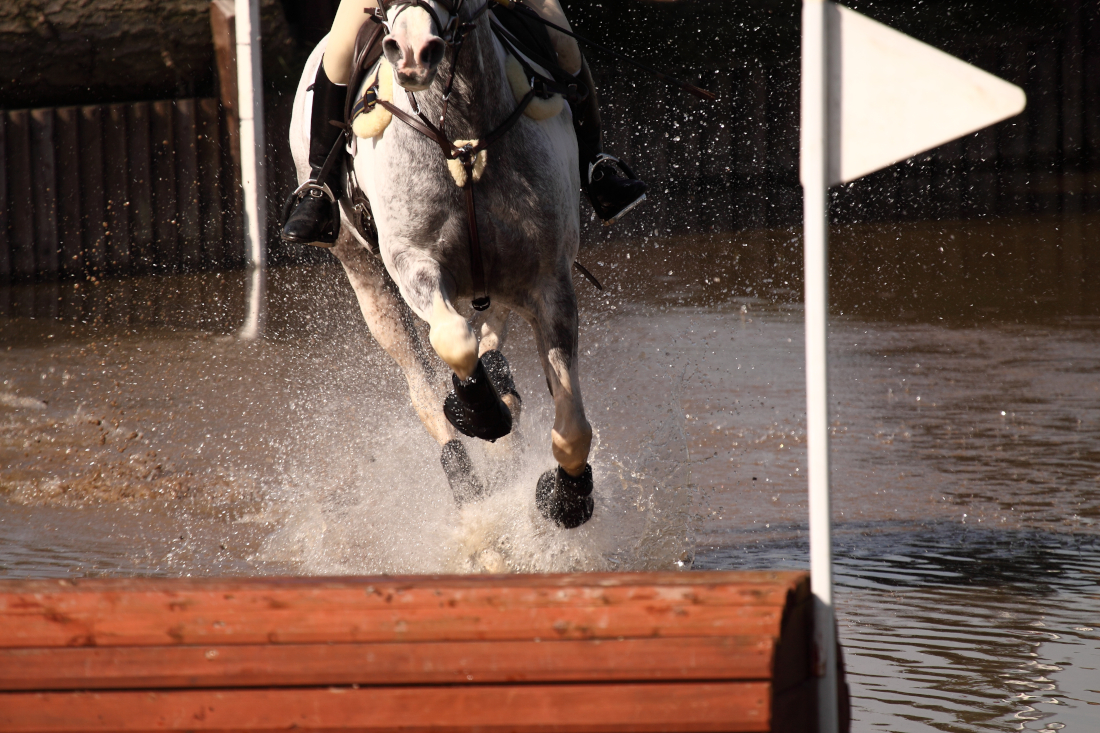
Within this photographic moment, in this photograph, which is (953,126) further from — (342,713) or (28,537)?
(28,537)

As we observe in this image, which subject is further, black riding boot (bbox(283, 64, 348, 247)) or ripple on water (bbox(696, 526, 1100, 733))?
black riding boot (bbox(283, 64, 348, 247))

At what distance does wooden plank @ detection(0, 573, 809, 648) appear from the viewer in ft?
6.34

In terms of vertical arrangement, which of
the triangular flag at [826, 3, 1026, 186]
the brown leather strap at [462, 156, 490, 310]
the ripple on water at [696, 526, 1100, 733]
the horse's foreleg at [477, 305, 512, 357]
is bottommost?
the ripple on water at [696, 526, 1100, 733]

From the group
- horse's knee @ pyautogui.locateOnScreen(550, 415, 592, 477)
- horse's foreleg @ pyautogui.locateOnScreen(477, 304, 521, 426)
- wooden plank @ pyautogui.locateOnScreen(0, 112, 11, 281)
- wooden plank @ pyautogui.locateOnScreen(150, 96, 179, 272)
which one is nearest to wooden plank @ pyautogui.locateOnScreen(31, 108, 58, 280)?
wooden plank @ pyautogui.locateOnScreen(0, 112, 11, 281)

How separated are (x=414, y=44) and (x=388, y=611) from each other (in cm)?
148

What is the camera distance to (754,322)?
8188mm

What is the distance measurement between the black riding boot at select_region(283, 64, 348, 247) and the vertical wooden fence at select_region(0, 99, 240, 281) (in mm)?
7051

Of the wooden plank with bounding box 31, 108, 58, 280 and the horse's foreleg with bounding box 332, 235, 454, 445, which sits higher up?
the wooden plank with bounding box 31, 108, 58, 280

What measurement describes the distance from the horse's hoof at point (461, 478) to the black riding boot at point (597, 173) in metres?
1.02

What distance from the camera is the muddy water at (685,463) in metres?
3.48

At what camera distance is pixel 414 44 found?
2873 millimetres

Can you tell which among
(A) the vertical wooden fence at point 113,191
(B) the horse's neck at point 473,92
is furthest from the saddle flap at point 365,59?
(A) the vertical wooden fence at point 113,191

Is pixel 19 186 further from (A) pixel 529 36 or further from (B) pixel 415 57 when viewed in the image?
(B) pixel 415 57

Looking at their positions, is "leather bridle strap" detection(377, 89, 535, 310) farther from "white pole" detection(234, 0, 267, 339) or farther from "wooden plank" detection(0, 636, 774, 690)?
"white pole" detection(234, 0, 267, 339)
